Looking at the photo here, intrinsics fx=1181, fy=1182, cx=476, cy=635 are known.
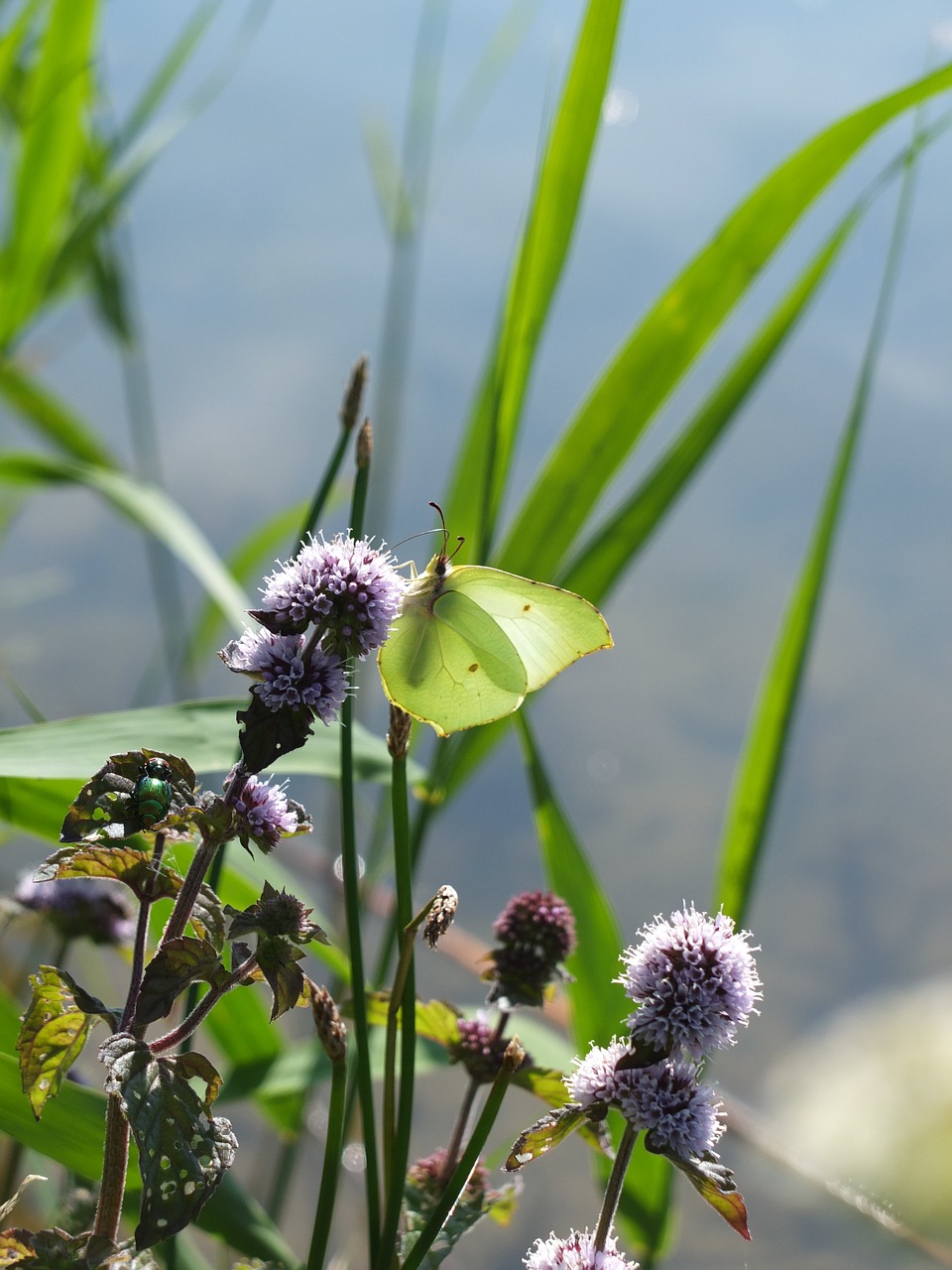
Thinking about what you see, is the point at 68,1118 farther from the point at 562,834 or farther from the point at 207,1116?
the point at 562,834

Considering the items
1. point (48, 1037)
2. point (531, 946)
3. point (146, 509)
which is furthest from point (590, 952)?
point (146, 509)

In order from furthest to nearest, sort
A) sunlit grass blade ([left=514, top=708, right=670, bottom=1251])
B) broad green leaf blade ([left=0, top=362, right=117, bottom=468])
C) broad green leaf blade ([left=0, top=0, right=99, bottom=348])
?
broad green leaf blade ([left=0, top=362, right=117, bottom=468]) → broad green leaf blade ([left=0, top=0, right=99, bottom=348]) → sunlit grass blade ([left=514, top=708, right=670, bottom=1251])

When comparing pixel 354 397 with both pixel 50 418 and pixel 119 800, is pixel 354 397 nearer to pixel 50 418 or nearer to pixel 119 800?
pixel 119 800

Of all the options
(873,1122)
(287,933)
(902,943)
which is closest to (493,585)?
(287,933)

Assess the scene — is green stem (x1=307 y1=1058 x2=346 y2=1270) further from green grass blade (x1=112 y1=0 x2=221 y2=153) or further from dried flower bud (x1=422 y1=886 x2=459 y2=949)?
green grass blade (x1=112 y1=0 x2=221 y2=153)

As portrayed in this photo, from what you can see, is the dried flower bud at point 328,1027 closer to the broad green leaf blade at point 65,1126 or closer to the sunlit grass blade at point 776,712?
the broad green leaf blade at point 65,1126

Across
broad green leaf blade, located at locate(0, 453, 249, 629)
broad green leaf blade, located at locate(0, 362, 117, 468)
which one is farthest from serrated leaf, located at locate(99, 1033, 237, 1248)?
broad green leaf blade, located at locate(0, 362, 117, 468)

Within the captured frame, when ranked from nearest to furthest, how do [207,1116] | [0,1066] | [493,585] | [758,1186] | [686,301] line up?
[207,1116] < [0,1066] < [493,585] < [686,301] < [758,1186]
